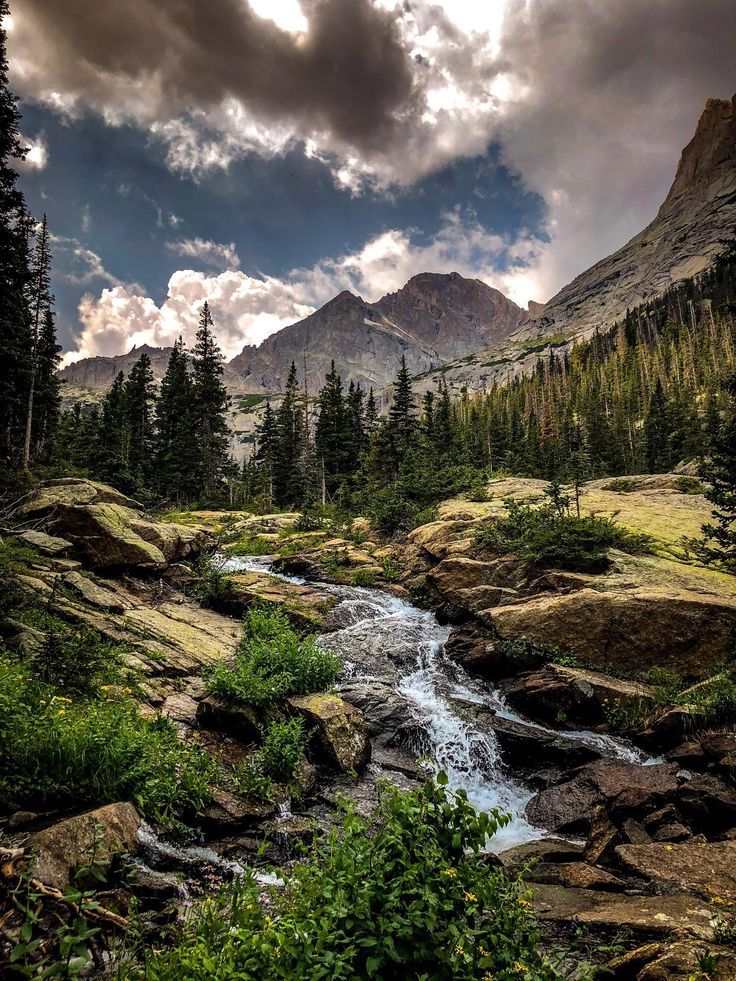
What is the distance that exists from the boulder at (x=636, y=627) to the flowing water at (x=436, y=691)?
98.1 inches

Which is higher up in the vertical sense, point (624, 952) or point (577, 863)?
point (624, 952)

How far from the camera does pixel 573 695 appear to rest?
12.4m

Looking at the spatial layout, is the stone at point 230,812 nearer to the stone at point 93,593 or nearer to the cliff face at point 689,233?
the stone at point 93,593

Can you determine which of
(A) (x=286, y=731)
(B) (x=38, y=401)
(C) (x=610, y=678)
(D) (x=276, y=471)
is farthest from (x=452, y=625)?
(B) (x=38, y=401)

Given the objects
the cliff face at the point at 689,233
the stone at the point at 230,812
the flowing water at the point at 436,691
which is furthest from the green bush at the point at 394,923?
the cliff face at the point at 689,233

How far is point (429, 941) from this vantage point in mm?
2934

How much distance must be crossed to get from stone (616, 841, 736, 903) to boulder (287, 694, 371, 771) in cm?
516

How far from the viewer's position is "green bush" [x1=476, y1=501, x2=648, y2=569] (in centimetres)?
1667

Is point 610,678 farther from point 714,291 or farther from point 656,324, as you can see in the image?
point 714,291

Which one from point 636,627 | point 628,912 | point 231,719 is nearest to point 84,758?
point 231,719

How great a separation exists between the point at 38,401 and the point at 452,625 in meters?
45.5

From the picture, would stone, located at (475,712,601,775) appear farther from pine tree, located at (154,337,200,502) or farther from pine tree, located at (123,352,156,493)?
pine tree, located at (123,352,156,493)

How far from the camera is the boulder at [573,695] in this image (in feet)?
39.4

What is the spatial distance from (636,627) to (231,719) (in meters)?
11.6
